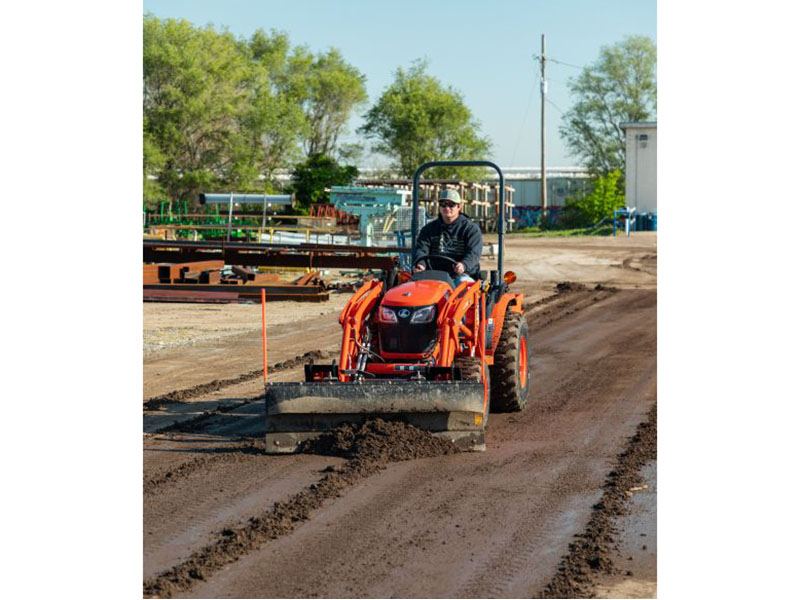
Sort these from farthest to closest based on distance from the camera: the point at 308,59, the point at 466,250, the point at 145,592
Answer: the point at 308,59 → the point at 466,250 → the point at 145,592

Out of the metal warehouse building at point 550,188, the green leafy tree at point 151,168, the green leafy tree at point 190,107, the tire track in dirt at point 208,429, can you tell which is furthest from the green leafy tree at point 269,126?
the tire track in dirt at point 208,429

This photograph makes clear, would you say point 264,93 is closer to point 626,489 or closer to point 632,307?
point 632,307

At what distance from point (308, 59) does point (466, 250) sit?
65861 mm

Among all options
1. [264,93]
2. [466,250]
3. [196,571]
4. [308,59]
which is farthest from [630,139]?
[196,571]

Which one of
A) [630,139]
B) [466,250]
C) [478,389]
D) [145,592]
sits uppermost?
[630,139]

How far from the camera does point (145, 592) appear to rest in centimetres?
595

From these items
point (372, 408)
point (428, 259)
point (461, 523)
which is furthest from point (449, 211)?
point (461, 523)

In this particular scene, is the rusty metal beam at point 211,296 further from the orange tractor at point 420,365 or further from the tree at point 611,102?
the tree at point 611,102

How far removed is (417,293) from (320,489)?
7.45ft

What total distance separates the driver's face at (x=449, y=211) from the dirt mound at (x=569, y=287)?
1413cm

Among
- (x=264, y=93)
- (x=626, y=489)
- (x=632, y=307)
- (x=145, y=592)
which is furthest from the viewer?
(x=264, y=93)

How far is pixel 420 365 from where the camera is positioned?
30.8 feet

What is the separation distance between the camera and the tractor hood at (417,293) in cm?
956

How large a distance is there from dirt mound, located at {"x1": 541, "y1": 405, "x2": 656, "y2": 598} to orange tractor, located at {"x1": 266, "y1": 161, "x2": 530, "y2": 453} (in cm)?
108
